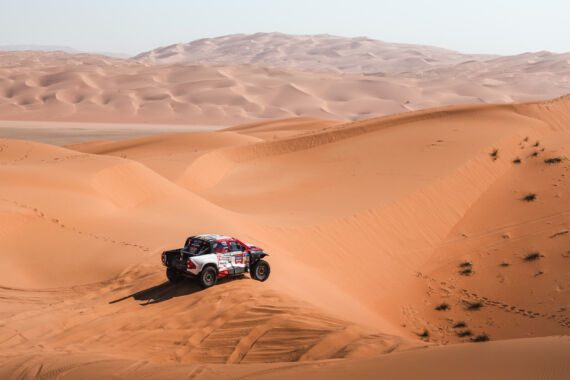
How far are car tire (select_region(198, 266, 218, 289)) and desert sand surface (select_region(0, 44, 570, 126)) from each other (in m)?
60.2

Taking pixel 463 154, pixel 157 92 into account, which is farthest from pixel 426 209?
pixel 157 92

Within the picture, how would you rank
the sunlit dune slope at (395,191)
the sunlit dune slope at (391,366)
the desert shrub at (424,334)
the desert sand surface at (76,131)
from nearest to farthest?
the sunlit dune slope at (391,366), the desert shrub at (424,334), the sunlit dune slope at (395,191), the desert sand surface at (76,131)

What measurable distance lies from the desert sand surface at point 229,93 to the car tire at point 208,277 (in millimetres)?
60184

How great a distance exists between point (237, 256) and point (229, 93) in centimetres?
7400

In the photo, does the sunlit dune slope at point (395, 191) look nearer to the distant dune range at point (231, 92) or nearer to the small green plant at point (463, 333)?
the small green plant at point (463, 333)

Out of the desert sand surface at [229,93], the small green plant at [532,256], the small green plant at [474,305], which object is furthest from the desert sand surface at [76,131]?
the small green plant at [474,305]

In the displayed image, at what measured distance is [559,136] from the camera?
77.2ft

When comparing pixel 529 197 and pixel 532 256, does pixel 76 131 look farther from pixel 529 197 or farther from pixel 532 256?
pixel 532 256

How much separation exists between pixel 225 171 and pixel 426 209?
11.5 meters

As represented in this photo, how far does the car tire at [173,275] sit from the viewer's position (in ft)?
33.7

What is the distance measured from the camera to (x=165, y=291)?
33.4ft

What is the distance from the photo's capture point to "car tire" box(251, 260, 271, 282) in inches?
417

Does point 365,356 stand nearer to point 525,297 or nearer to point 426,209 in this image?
point 525,297

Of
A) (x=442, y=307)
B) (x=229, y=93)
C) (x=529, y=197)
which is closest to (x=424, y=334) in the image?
(x=442, y=307)
